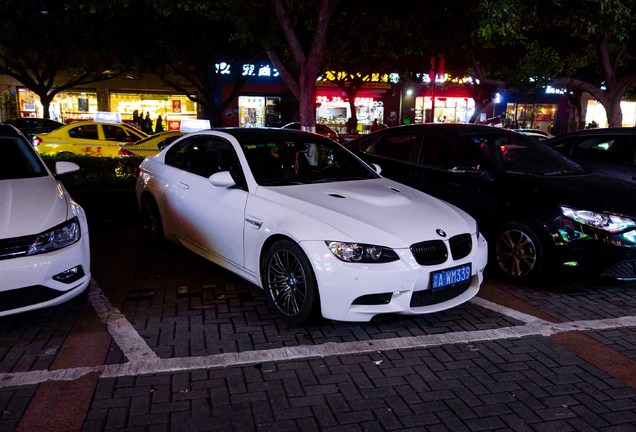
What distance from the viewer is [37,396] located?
340 cm

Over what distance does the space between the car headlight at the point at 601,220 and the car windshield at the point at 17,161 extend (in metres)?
5.23

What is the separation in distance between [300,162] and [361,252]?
5.42 ft

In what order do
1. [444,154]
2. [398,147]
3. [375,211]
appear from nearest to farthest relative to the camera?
1. [375,211]
2. [444,154]
3. [398,147]

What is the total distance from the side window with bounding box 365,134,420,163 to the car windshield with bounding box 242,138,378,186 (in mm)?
1331

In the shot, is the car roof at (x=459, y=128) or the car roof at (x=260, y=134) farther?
the car roof at (x=459, y=128)

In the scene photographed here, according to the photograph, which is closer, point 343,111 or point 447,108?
point 343,111

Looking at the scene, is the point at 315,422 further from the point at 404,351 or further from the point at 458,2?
the point at 458,2

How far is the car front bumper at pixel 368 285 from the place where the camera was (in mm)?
4035

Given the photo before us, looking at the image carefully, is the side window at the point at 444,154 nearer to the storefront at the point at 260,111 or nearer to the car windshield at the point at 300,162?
the car windshield at the point at 300,162

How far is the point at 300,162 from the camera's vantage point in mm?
5449

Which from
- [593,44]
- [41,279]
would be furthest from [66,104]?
[41,279]

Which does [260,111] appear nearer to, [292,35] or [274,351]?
[292,35]

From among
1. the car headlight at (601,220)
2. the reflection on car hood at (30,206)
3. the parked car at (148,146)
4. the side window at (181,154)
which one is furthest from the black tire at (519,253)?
the parked car at (148,146)

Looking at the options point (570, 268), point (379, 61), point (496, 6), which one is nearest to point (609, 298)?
point (570, 268)
